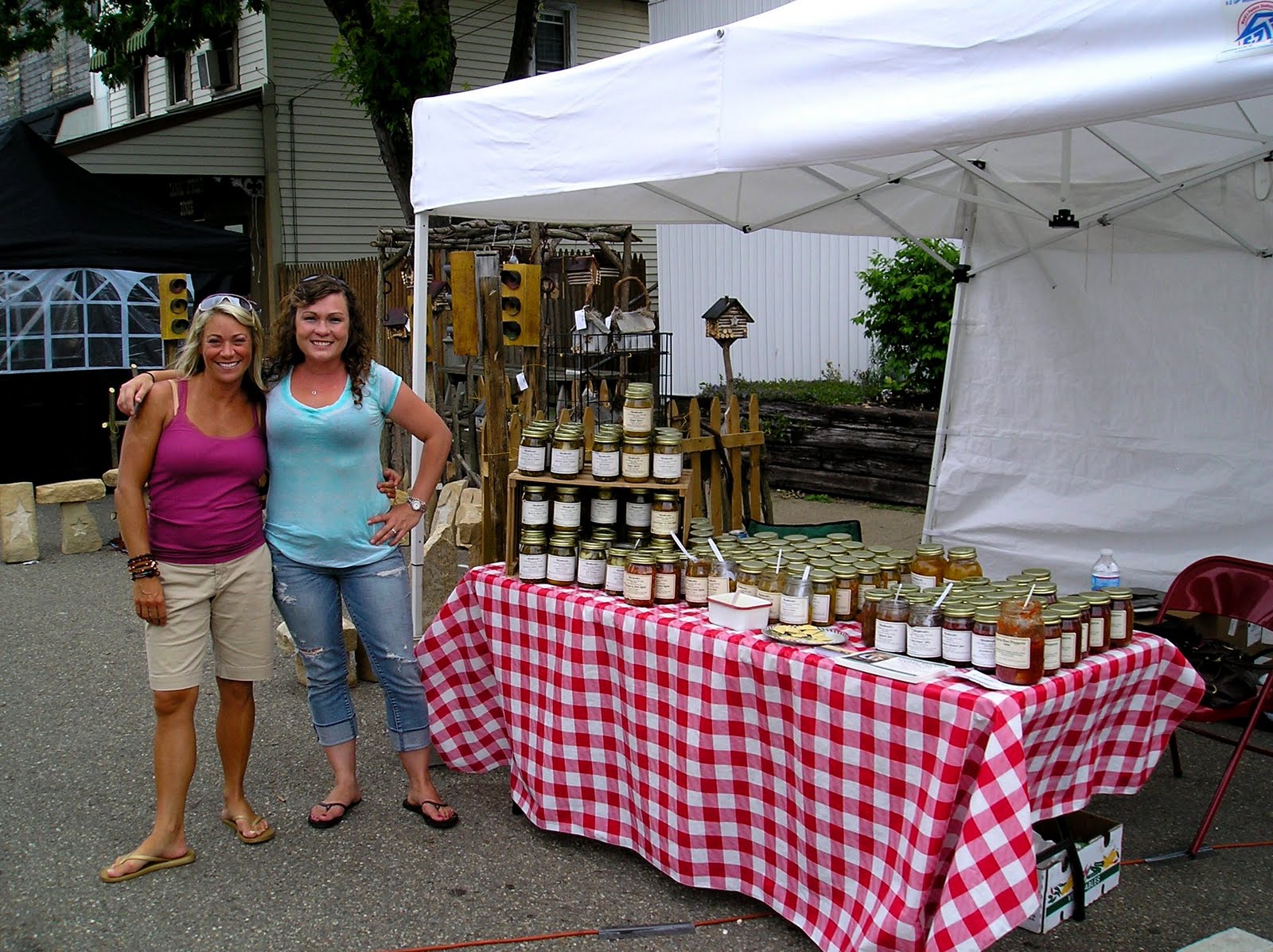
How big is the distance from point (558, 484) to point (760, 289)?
28.8ft

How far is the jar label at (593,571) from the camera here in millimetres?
3619

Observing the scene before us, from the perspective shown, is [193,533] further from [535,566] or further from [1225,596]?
[1225,596]

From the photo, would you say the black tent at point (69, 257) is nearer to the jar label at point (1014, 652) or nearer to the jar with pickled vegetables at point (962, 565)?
the jar with pickled vegetables at point (962, 565)

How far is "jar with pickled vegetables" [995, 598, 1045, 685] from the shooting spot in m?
2.71

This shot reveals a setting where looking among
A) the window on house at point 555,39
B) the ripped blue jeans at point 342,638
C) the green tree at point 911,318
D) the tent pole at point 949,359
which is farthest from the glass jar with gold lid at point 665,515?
the window on house at point 555,39

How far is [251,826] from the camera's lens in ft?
12.1

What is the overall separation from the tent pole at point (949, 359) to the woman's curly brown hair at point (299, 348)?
10.8 ft

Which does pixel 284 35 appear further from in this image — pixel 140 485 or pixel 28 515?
pixel 140 485

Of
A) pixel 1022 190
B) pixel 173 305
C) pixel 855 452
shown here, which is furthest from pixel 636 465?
pixel 173 305

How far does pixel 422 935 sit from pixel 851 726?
52.4 inches

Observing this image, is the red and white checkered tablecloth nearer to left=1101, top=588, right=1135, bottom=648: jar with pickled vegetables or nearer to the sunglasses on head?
left=1101, top=588, right=1135, bottom=648: jar with pickled vegetables

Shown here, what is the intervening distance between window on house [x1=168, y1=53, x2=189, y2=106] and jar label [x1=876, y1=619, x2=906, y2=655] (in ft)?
57.8

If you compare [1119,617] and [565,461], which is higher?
[565,461]

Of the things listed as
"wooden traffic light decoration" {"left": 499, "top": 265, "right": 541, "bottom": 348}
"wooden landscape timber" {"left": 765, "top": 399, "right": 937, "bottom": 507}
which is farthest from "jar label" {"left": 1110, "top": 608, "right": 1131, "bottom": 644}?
"wooden landscape timber" {"left": 765, "top": 399, "right": 937, "bottom": 507}
